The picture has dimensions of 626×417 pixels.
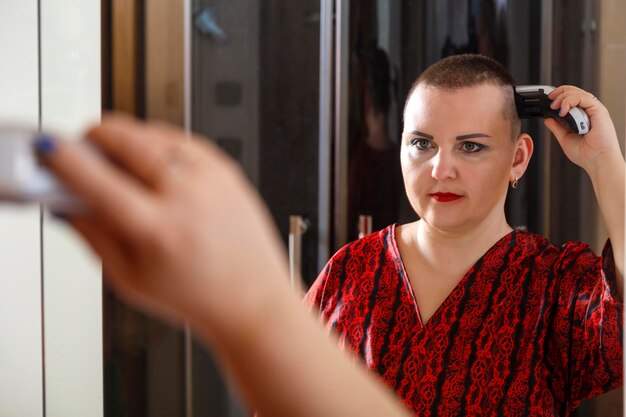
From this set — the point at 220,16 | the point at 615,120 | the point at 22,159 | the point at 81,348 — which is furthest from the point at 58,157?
the point at 81,348

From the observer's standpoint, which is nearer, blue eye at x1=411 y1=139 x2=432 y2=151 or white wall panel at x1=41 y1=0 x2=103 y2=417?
blue eye at x1=411 y1=139 x2=432 y2=151

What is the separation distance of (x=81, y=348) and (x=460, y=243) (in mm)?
1321

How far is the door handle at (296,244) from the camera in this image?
217 centimetres

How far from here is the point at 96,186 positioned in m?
0.30

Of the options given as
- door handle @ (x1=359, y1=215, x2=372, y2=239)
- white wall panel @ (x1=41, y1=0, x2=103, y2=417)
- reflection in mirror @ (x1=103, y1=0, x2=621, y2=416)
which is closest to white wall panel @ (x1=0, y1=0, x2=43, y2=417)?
white wall panel @ (x1=41, y1=0, x2=103, y2=417)

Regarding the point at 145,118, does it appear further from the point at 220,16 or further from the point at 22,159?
the point at 22,159

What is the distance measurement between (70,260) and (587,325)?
1.49m

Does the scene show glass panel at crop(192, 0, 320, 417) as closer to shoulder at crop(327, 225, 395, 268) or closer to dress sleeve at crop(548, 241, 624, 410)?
shoulder at crop(327, 225, 395, 268)

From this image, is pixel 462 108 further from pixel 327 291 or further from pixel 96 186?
pixel 96 186

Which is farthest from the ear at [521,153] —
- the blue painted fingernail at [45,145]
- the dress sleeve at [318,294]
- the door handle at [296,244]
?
the blue painted fingernail at [45,145]

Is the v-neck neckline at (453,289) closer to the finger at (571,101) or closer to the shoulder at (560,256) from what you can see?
the shoulder at (560,256)

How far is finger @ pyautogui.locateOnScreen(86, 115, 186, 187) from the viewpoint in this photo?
0.32 m

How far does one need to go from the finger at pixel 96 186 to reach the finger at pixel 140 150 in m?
0.01

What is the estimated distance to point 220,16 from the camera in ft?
7.14
